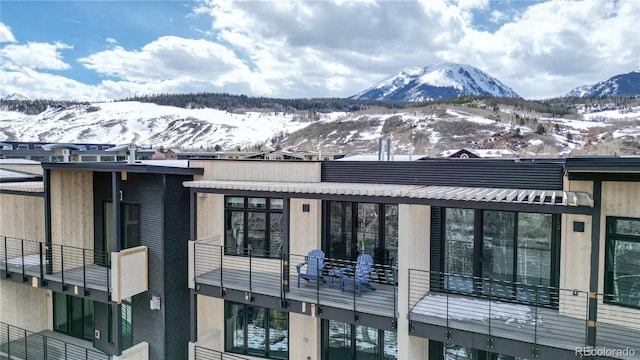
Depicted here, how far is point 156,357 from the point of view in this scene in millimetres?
10875

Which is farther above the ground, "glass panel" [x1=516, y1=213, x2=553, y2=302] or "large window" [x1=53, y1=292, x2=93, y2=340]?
"glass panel" [x1=516, y1=213, x2=553, y2=302]

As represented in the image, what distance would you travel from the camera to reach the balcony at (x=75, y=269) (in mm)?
10258

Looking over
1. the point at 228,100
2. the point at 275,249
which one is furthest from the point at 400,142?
the point at 228,100

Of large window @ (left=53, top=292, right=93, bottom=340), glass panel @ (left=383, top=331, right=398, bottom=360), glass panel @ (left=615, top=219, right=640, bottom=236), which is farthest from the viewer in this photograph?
large window @ (left=53, top=292, right=93, bottom=340)

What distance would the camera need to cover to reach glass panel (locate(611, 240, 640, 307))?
729 centimetres

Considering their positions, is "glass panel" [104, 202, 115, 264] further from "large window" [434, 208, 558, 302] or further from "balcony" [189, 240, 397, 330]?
"large window" [434, 208, 558, 302]

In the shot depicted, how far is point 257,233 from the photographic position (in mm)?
10820

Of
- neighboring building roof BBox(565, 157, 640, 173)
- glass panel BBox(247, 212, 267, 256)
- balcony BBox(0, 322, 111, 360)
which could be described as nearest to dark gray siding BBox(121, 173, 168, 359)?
balcony BBox(0, 322, 111, 360)

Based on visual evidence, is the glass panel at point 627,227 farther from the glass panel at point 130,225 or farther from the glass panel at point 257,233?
the glass panel at point 130,225

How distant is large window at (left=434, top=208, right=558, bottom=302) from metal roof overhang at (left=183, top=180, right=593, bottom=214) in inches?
27.2

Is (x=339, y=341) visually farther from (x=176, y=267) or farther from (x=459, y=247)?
(x=176, y=267)

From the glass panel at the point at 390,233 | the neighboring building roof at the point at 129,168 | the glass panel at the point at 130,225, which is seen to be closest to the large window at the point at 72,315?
the glass panel at the point at 130,225

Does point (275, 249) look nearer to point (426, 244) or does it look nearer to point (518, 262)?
point (426, 244)

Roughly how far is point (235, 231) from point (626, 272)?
27.8ft
